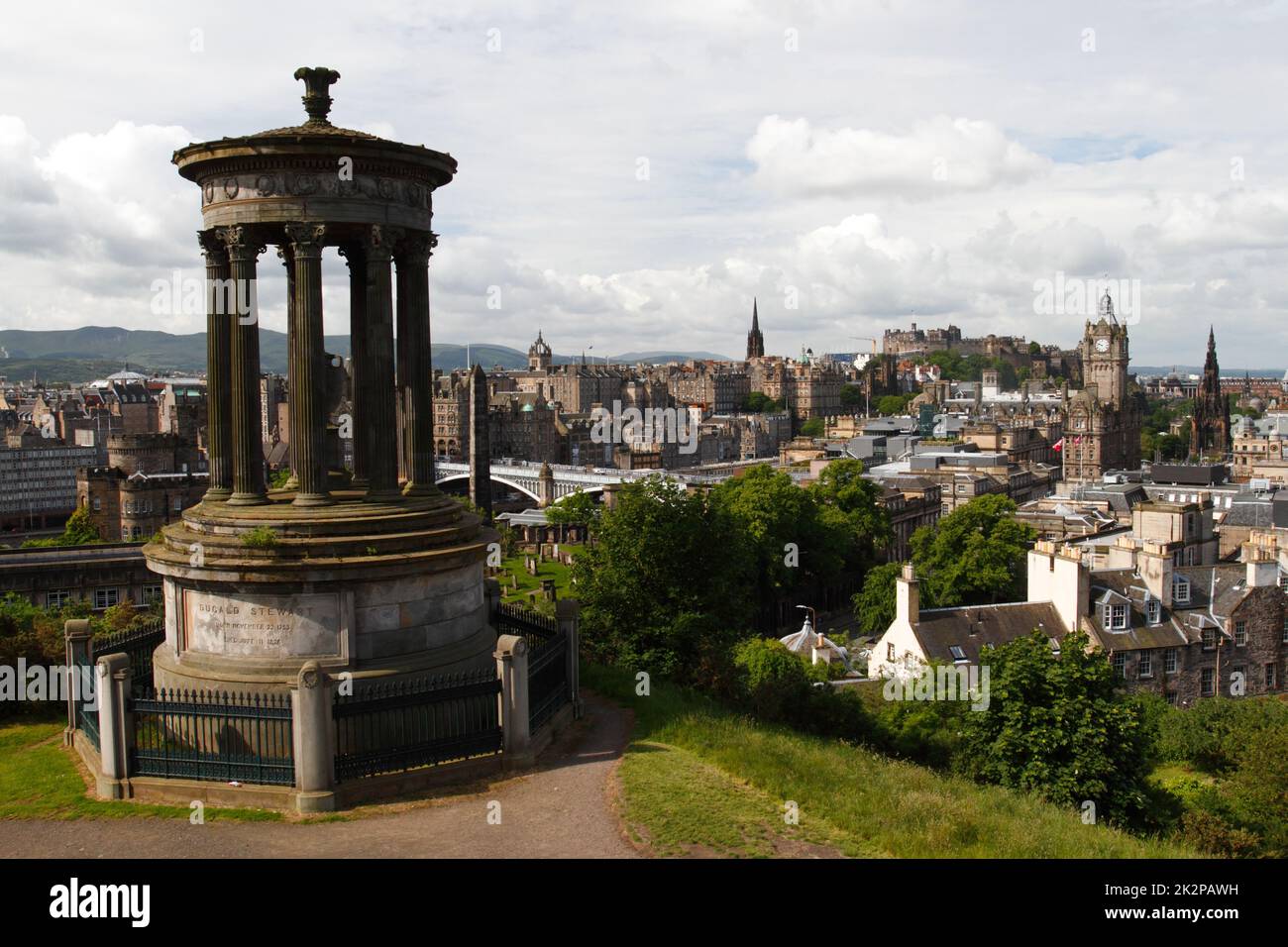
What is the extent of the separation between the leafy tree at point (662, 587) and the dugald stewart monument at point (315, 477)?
8.67m

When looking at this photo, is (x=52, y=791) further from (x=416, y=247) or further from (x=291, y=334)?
(x=416, y=247)

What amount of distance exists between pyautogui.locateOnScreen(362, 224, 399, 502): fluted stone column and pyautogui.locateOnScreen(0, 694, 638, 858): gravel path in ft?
18.0

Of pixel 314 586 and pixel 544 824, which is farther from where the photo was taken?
pixel 314 586

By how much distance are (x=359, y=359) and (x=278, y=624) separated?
15.3 feet

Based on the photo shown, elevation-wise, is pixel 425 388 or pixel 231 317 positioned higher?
pixel 231 317

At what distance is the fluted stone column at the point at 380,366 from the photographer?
1777 centimetres

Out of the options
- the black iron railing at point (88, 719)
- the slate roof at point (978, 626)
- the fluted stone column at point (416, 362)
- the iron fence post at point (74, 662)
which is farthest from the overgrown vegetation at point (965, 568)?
the black iron railing at point (88, 719)

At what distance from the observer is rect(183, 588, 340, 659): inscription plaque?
53.5ft

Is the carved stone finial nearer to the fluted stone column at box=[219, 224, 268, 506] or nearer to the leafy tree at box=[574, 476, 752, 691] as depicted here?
the fluted stone column at box=[219, 224, 268, 506]

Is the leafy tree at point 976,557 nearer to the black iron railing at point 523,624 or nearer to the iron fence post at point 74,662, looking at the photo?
the black iron railing at point 523,624
